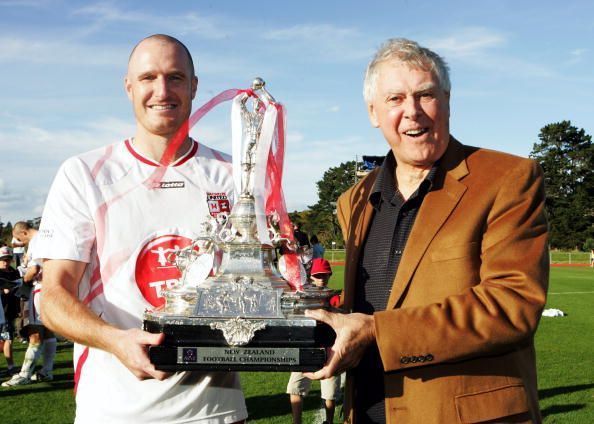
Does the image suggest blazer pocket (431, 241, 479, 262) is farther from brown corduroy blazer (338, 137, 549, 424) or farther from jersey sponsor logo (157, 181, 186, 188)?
jersey sponsor logo (157, 181, 186, 188)

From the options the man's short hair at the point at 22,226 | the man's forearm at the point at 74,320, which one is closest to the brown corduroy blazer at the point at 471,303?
the man's forearm at the point at 74,320

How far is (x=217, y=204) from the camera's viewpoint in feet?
10.4

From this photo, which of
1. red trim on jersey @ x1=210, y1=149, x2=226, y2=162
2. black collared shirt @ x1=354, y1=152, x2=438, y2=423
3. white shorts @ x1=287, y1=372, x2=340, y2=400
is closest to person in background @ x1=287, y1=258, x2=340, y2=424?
white shorts @ x1=287, y1=372, x2=340, y2=400

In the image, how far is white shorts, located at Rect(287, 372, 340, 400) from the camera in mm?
7043

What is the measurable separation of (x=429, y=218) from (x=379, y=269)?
0.35 m

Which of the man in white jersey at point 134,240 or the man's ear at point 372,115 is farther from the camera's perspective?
the man's ear at point 372,115

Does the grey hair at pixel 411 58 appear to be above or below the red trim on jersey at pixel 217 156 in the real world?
above

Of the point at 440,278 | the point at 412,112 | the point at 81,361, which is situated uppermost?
the point at 412,112

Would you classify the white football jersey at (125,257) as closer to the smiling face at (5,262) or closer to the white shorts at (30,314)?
the white shorts at (30,314)

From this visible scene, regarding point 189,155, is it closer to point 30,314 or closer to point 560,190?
point 30,314

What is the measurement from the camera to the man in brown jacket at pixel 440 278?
99.7 inches

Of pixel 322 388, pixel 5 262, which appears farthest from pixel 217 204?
pixel 5 262

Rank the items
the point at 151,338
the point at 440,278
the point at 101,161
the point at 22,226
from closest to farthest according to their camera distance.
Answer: the point at 151,338
the point at 440,278
the point at 101,161
the point at 22,226

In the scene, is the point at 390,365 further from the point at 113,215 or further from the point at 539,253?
the point at 113,215
